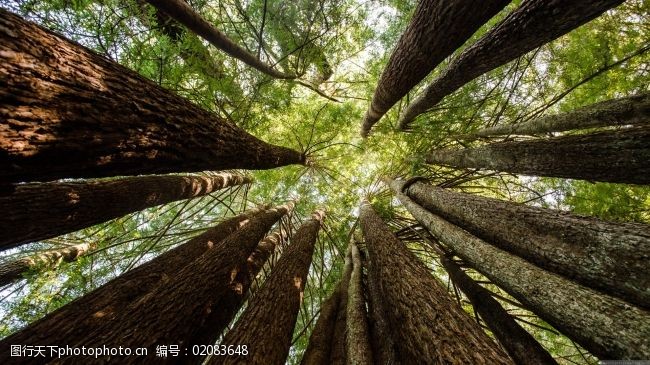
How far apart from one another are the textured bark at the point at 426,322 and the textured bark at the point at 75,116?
2.30 m

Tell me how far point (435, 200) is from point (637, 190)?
2952mm

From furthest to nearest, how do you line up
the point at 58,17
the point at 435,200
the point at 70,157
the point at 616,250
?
the point at 435,200
the point at 58,17
the point at 616,250
the point at 70,157

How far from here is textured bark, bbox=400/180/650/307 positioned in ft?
6.84

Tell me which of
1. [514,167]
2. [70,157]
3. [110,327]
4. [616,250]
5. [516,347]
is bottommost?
[516,347]

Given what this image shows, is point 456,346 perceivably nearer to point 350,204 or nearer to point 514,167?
point 514,167

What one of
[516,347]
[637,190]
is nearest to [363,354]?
[516,347]

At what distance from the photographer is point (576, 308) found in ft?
6.87

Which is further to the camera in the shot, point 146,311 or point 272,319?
point 272,319

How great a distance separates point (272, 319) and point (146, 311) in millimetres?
1215

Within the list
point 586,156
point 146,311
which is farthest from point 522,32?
point 146,311

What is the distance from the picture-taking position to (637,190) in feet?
14.3

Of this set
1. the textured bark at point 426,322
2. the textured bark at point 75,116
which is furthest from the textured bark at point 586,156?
the textured bark at point 75,116

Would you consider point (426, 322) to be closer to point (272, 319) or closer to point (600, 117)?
point (272, 319)

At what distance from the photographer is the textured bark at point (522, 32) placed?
2.46m
